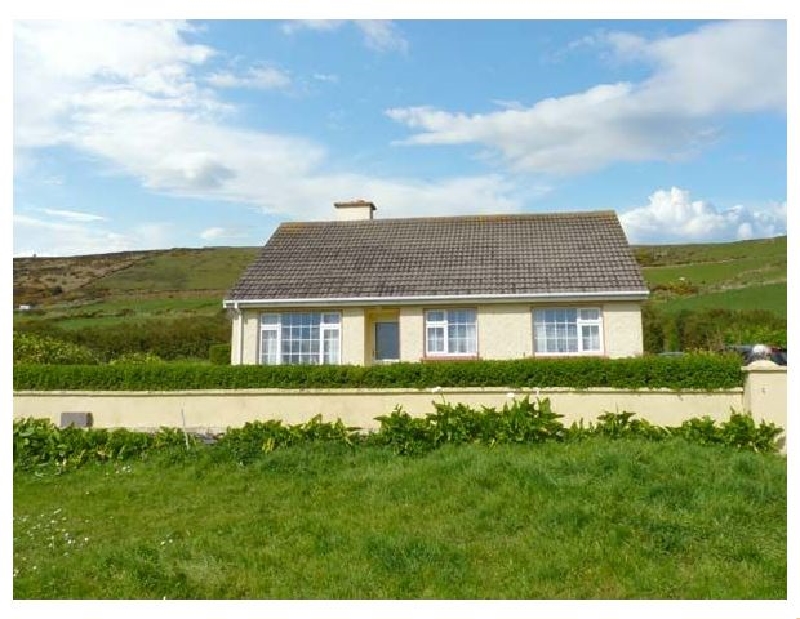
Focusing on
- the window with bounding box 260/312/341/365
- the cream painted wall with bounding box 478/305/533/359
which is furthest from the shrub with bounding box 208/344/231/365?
the cream painted wall with bounding box 478/305/533/359

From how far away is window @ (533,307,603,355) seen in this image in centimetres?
1947

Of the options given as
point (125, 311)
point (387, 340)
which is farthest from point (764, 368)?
point (125, 311)

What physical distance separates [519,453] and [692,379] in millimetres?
4810

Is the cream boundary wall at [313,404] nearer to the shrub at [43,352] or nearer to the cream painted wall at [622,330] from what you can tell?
the shrub at [43,352]

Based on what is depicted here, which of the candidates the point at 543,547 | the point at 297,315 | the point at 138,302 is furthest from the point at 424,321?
the point at 138,302

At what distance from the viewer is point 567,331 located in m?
19.7

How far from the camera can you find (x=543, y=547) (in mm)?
6930

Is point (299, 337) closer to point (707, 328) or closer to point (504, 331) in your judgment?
point (504, 331)

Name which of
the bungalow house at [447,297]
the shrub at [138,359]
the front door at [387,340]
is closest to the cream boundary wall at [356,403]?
the shrub at [138,359]

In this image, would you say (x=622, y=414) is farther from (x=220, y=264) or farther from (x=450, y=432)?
(x=220, y=264)

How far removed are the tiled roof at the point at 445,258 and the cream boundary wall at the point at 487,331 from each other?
64 cm

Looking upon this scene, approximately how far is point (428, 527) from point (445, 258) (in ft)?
49.0

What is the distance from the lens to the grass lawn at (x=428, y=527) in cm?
627

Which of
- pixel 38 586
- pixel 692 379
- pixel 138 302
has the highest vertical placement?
pixel 138 302
